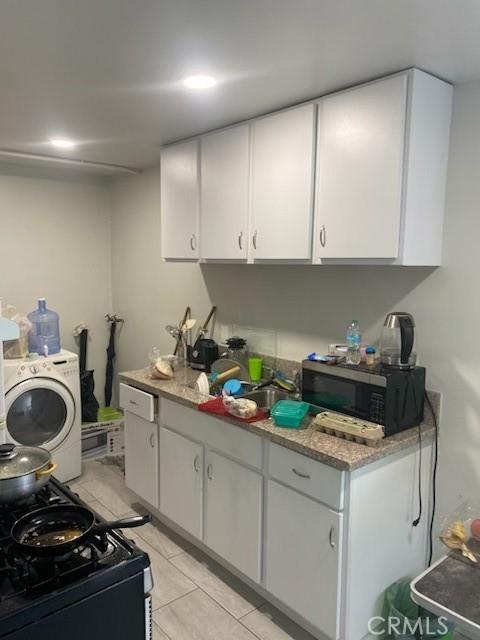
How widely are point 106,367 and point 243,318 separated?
1845 mm

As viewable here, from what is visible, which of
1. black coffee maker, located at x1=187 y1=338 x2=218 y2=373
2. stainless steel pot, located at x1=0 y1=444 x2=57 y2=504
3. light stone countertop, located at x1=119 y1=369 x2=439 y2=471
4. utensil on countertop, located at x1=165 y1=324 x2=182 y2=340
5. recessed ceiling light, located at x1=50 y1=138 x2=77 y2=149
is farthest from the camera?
utensil on countertop, located at x1=165 y1=324 x2=182 y2=340

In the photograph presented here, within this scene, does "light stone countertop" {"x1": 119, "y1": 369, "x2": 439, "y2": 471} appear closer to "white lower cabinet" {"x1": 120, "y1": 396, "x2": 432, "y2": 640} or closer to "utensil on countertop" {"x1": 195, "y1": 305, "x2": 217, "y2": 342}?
"white lower cabinet" {"x1": 120, "y1": 396, "x2": 432, "y2": 640}

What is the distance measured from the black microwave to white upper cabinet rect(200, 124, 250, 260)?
0.80 m

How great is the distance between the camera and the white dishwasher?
288 cm

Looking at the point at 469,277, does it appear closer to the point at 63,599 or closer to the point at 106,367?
the point at 63,599

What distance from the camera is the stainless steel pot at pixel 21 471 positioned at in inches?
53.9

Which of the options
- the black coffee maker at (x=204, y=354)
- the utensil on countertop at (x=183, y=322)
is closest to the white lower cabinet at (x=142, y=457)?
the black coffee maker at (x=204, y=354)

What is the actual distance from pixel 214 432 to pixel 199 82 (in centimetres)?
162

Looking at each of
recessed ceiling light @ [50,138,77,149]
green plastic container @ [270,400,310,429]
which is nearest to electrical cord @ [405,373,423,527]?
green plastic container @ [270,400,310,429]

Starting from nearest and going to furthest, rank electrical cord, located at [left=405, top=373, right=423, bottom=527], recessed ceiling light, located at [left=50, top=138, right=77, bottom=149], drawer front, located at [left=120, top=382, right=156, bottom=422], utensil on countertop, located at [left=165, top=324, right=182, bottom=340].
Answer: electrical cord, located at [left=405, top=373, right=423, bottom=527]
drawer front, located at [left=120, top=382, right=156, bottom=422]
recessed ceiling light, located at [left=50, top=138, right=77, bottom=149]
utensil on countertop, located at [left=165, top=324, right=182, bottom=340]

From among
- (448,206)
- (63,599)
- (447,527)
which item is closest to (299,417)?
(447,527)

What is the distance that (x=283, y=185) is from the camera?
2.31m

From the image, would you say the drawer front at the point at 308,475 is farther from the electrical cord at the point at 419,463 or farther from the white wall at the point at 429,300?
the white wall at the point at 429,300

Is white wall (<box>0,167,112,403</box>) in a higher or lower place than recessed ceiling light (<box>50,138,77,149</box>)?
lower
